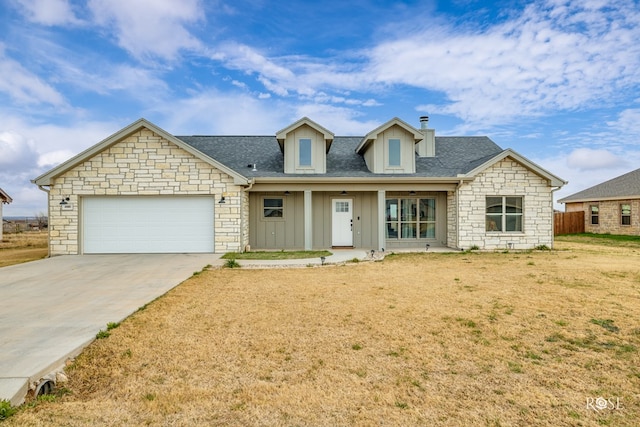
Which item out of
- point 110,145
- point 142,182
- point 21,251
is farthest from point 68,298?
point 21,251

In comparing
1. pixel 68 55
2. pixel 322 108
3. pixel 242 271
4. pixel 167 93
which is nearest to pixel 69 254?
pixel 242 271

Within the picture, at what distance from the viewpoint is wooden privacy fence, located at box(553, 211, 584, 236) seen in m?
23.1

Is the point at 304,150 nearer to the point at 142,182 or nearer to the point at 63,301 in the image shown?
the point at 142,182

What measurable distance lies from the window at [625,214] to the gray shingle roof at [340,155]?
12116 mm

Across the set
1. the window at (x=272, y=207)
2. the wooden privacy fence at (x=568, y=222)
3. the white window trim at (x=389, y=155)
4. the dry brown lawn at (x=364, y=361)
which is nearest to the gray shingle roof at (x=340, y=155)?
the white window trim at (x=389, y=155)

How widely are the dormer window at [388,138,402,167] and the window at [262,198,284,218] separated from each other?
488 cm

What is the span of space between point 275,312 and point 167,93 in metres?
16.6

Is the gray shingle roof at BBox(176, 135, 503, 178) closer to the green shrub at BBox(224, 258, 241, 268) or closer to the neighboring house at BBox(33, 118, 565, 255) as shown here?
the neighboring house at BBox(33, 118, 565, 255)

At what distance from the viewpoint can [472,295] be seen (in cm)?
612

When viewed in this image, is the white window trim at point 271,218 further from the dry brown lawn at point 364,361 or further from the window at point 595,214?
the window at point 595,214

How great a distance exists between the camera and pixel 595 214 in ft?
76.6

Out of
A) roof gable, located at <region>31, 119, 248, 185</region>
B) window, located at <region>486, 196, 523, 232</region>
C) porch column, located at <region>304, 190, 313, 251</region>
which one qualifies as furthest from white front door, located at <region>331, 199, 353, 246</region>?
window, located at <region>486, 196, 523, 232</region>

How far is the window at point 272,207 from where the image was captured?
45.3ft

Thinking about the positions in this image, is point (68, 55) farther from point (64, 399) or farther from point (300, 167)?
point (64, 399)
